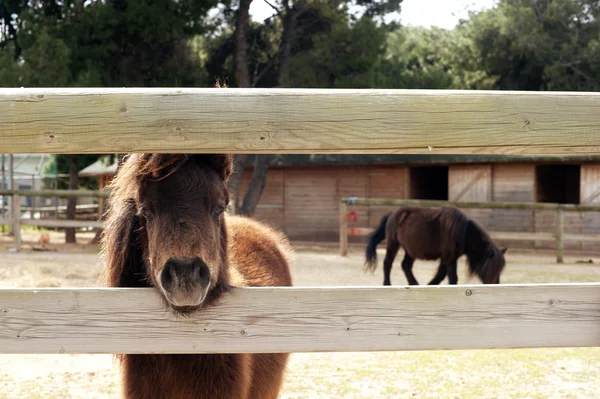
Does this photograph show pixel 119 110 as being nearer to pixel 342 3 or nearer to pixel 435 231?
pixel 435 231

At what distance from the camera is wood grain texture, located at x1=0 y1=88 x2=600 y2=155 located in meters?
1.92

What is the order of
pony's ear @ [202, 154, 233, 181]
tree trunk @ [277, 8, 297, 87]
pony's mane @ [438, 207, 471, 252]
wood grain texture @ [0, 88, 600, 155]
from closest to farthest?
wood grain texture @ [0, 88, 600, 155] < pony's ear @ [202, 154, 233, 181] < pony's mane @ [438, 207, 471, 252] < tree trunk @ [277, 8, 297, 87]

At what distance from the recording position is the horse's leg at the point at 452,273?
33.2ft

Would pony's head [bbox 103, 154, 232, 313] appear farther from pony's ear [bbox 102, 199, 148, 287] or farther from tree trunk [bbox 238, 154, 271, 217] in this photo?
tree trunk [bbox 238, 154, 271, 217]

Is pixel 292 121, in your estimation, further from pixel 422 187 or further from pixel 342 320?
pixel 422 187

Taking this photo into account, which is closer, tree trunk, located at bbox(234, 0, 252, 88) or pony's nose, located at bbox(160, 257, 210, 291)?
pony's nose, located at bbox(160, 257, 210, 291)

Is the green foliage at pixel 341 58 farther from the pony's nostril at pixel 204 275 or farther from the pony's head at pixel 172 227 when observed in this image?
the pony's nostril at pixel 204 275

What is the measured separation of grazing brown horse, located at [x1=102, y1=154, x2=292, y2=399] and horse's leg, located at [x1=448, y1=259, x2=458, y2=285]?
759cm

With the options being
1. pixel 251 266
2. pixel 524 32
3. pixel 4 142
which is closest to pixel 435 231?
pixel 251 266

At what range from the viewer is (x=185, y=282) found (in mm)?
1991

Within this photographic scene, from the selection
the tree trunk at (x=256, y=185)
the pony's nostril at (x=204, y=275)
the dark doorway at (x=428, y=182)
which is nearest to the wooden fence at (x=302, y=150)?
the pony's nostril at (x=204, y=275)

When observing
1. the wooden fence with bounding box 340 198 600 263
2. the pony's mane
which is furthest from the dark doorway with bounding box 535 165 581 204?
the pony's mane

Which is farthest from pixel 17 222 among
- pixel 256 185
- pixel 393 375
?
pixel 393 375

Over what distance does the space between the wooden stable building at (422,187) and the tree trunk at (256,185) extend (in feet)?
2.49
